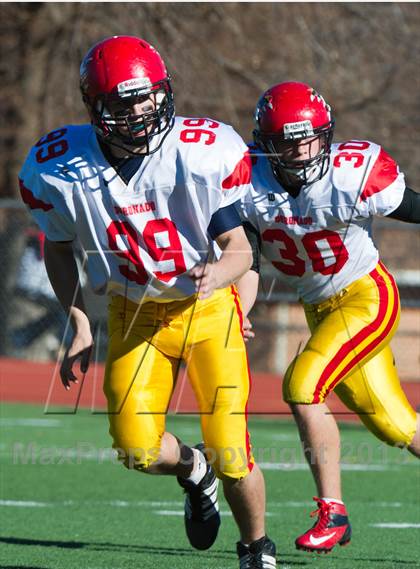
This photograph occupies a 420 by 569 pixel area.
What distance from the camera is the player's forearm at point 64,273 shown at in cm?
441

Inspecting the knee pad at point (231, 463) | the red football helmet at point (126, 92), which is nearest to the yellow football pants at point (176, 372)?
the knee pad at point (231, 463)

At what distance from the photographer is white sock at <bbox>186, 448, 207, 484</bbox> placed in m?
4.77

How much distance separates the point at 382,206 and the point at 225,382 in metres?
1.24

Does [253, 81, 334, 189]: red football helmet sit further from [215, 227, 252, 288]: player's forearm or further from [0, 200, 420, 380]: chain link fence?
[0, 200, 420, 380]: chain link fence

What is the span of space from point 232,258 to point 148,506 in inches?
104

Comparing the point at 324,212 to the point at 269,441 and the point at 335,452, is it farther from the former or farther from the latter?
the point at 269,441

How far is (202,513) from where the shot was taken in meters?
4.79

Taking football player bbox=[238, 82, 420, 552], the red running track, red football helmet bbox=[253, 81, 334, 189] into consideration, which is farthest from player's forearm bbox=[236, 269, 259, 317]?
the red running track

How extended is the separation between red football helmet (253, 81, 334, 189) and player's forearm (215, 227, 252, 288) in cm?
91

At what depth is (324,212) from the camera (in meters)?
5.14

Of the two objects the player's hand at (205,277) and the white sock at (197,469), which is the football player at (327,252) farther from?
the player's hand at (205,277)

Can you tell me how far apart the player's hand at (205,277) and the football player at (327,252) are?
87cm

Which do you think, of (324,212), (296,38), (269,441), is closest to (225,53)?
(296,38)

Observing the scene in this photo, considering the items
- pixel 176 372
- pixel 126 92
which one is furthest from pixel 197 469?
pixel 126 92
